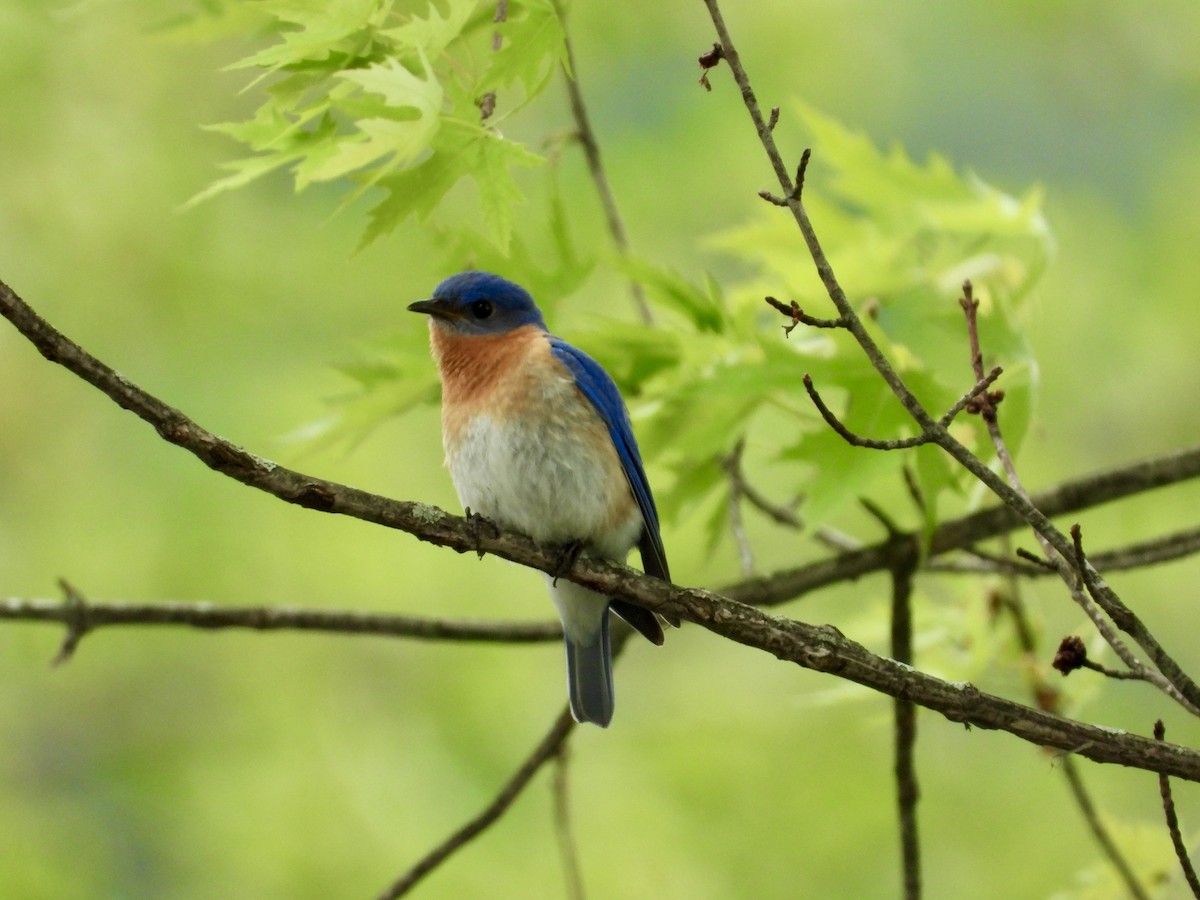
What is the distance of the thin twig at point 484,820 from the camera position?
347 cm

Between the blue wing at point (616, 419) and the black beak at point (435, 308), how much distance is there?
36 centimetres

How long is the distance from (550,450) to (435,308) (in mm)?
648

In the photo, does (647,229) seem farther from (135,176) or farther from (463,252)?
(463,252)

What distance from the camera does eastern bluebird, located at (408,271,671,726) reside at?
3.78 meters

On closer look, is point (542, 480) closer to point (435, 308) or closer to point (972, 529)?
point (435, 308)

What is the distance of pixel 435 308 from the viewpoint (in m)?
4.05

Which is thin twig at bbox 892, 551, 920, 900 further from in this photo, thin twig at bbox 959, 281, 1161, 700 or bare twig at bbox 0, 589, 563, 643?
bare twig at bbox 0, 589, 563, 643

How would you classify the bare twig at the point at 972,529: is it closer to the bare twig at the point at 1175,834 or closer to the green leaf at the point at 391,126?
the bare twig at the point at 1175,834

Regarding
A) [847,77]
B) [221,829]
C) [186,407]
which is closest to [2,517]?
[186,407]

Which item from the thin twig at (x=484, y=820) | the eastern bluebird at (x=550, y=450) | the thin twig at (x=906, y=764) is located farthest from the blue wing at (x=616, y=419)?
the thin twig at (x=906, y=764)

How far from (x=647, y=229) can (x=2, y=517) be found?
3848 millimetres

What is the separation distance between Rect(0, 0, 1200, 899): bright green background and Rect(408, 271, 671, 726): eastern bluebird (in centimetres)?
196

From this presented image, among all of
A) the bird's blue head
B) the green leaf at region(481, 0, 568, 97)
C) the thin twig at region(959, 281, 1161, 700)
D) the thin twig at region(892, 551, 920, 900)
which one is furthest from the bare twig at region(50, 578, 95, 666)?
the thin twig at region(959, 281, 1161, 700)

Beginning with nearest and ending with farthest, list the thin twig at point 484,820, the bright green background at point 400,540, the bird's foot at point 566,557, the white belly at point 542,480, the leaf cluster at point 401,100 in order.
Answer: the leaf cluster at point 401,100 → the bird's foot at point 566,557 → the thin twig at point 484,820 → the white belly at point 542,480 → the bright green background at point 400,540
